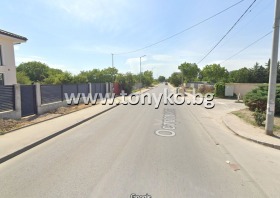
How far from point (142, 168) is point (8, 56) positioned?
1707 centimetres

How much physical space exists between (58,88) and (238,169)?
1368cm

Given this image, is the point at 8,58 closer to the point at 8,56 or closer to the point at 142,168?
the point at 8,56

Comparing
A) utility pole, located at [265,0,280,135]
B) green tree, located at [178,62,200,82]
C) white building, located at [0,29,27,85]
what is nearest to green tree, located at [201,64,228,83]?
green tree, located at [178,62,200,82]

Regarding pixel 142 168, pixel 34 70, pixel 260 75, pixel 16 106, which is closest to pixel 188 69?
pixel 260 75

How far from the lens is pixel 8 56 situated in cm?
1697

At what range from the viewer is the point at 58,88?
15.4 meters

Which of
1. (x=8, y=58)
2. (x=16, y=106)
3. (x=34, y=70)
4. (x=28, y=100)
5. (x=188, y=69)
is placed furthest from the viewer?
(x=34, y=70)

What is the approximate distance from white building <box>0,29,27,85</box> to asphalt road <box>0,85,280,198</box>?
12498mm

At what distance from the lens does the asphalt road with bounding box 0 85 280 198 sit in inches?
149

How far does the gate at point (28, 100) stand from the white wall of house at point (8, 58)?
6255mm

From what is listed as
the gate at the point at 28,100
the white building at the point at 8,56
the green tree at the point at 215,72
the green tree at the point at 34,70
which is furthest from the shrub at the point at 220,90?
the green tree at the point at 34,70

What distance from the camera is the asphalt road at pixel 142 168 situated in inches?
149

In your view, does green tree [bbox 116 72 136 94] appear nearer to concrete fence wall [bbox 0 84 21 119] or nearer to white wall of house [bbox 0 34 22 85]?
white wall of house [bbox 0 34 22 85]

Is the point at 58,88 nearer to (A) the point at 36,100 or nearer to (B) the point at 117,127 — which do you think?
(A) the point at 36,100
